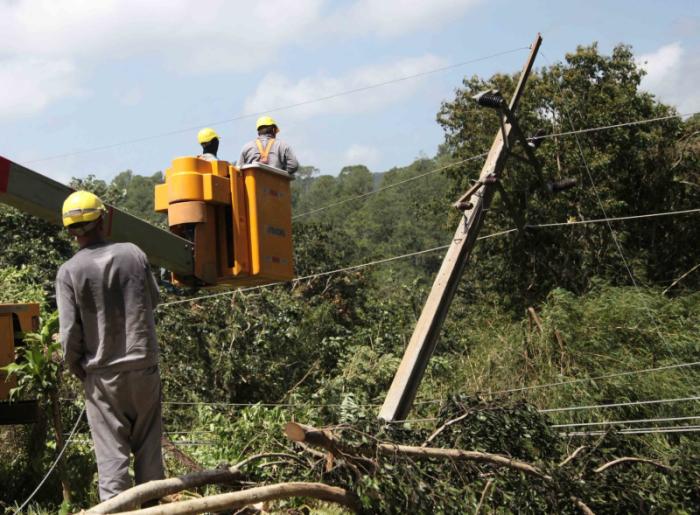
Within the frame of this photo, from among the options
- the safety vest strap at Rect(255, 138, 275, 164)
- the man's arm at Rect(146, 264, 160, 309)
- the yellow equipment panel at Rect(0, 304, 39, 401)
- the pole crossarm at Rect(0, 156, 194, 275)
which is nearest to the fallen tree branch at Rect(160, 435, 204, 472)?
the yellow equipment panel at Rect(0, 304, 39, 401)

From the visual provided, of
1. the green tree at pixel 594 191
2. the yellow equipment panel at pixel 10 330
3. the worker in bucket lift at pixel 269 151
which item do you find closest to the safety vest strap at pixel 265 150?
the worker in bucket lift at pixel 269 151

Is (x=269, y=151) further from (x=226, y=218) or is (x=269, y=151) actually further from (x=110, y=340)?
(x=110, y=340)

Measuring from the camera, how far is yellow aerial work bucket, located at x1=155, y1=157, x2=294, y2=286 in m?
6.61

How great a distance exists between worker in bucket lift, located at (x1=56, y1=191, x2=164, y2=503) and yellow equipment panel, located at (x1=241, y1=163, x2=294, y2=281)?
2.36 metres

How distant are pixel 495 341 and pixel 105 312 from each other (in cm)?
923

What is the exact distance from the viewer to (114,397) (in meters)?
4.31

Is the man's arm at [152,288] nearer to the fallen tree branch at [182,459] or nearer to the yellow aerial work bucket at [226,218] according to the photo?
the yellow aerial work bucket at [226,218]

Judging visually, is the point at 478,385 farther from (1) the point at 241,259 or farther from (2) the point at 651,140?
(2) the point at 651,140

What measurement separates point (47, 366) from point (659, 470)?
15.7 feet

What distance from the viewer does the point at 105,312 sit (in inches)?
169

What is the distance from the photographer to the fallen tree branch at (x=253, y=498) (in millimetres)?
3793

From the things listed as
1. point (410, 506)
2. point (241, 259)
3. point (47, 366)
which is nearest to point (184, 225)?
point (241, 259)

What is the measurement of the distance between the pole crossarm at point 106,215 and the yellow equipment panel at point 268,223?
0.47 meters

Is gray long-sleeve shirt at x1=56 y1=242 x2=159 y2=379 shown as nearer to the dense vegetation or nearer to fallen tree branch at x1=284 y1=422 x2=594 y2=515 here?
fallen tree branch at x1=284 y1=422 x2=594 y2=515
